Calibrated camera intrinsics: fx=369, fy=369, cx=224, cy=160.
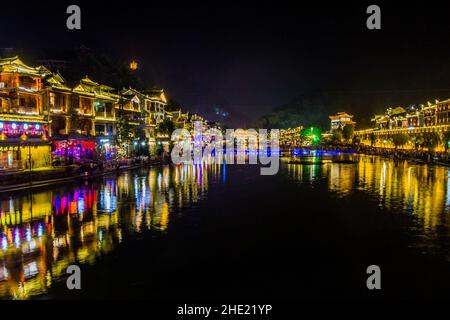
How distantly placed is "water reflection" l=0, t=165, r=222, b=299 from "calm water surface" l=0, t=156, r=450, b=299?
0.16 ft

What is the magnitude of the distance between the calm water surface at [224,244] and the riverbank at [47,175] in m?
2.95

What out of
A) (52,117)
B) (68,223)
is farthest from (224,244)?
(52,117)

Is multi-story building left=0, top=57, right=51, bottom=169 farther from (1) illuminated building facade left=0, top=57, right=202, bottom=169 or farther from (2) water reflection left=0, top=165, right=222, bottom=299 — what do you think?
(2) water reflection left=0, top=165, right=222, bottom=299

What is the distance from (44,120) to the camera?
130ft

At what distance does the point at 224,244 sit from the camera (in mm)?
12773

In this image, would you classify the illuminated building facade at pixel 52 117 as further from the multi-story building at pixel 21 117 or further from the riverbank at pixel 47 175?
the riverbank at pixel 47 175

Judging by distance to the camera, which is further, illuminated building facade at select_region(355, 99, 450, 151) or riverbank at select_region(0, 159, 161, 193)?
illuminated building facade at select_region(355, 99, 450, 151)

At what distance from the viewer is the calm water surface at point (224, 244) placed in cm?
920

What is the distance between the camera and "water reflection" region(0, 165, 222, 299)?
10.1m

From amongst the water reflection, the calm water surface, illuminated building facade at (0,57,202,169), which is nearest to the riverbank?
the water reflection

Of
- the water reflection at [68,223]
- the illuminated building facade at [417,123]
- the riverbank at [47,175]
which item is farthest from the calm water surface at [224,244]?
the illuminated building facade at [417,123]
